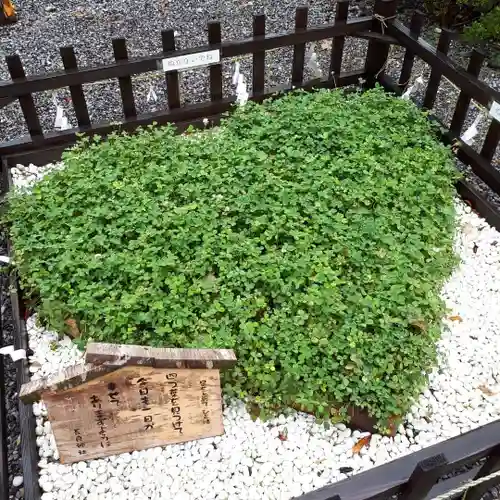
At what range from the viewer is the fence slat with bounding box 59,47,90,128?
4.00 meters

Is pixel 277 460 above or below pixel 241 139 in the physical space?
below

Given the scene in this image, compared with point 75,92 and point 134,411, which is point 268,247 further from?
point 75,92

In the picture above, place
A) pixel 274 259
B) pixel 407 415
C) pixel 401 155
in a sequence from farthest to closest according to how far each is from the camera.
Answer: pixel 401 155 < pixel 274 259 < pixel 407 415

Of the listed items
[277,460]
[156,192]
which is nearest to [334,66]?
[156,192]

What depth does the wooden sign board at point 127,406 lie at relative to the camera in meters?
2.33

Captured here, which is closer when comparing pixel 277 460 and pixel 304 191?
pixel 277 460

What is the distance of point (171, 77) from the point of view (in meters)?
4.41

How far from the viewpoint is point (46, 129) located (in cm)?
489

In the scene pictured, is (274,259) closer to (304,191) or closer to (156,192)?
(304,191)

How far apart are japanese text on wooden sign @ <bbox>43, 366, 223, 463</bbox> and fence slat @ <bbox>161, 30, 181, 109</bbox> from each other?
2.70 m

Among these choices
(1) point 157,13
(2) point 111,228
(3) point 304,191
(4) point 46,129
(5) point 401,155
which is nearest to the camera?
(2) point 111,228

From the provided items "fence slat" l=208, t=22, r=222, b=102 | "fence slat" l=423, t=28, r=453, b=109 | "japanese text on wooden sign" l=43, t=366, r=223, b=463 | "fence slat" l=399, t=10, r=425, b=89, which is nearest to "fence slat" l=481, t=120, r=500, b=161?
"fence slat" l=423, t=28, r=453, b=109

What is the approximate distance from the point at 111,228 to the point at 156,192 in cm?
44

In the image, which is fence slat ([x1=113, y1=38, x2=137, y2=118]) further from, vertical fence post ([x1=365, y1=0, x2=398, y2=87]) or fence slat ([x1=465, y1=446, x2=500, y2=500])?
fence slat ([x1=465, y1=446, x2=500, y2=500])
